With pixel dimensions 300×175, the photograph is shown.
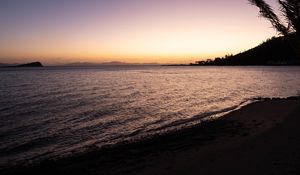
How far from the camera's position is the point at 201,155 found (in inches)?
506

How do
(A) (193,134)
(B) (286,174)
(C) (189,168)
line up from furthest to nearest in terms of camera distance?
1. (A) (193,134)
2. (C) (189,168)
3. (B) (286,174)

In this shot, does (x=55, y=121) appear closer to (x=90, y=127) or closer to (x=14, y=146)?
(x=90, y=127)

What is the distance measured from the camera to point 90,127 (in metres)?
21.1

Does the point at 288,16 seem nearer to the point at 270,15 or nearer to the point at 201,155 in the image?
the point at 270,15

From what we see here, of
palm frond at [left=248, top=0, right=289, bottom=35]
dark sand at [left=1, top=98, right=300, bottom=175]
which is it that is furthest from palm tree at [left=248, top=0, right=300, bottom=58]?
dark sand at [left=1, top=98, right=300, bottom=175]

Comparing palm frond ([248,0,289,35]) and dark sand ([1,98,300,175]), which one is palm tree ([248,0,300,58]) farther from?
dark sand ([1,98,300,175])

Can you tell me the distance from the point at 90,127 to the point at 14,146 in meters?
5.76

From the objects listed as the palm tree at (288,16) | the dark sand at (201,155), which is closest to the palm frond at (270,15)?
the palm tree at (288,16)

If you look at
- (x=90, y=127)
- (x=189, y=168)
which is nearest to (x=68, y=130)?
(x=90, y=127)

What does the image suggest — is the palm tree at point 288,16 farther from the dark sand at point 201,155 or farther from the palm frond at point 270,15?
the dark sand at point 201,155

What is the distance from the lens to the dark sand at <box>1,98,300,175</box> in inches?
418

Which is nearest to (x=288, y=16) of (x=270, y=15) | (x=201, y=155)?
(x=270, y=15)

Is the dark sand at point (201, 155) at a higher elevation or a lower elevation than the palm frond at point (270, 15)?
lower

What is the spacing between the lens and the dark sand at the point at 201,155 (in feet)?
34.8
